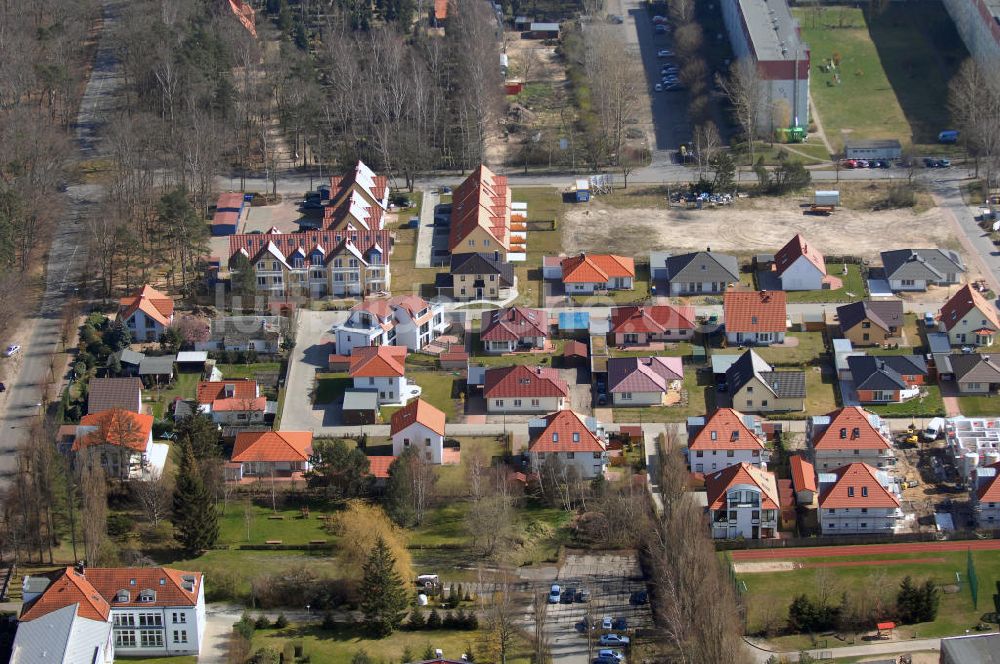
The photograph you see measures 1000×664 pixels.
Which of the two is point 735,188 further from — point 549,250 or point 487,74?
point 487,74

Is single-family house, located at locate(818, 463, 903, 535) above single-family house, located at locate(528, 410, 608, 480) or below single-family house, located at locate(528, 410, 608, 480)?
below

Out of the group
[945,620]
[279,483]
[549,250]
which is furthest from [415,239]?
[945,620]

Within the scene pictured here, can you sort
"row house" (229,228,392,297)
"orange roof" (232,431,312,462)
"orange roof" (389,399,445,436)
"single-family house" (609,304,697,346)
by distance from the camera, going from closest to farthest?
"orange roof" (232,431,312,462), "orange roof" (389,399,445,436), "single-family house" (609,304,697,346), "row house" (229,228,392,297)

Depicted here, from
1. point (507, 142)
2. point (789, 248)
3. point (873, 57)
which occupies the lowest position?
point (789, 248)

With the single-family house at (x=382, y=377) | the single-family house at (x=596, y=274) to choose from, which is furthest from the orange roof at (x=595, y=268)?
the single-family house at (x=382, y=377)

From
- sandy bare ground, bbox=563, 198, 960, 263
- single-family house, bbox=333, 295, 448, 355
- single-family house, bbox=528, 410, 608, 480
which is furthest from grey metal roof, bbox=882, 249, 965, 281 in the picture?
single-family house, bbox=333, 295, 448, 355

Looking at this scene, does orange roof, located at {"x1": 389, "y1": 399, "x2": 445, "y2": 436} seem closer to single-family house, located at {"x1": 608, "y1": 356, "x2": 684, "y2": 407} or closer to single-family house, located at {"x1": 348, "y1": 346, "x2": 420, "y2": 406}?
single-family house, located at {"x1": 348, "y1": 346, "x2": 420, "y2": 406}

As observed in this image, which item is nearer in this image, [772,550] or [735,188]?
[772,550]
